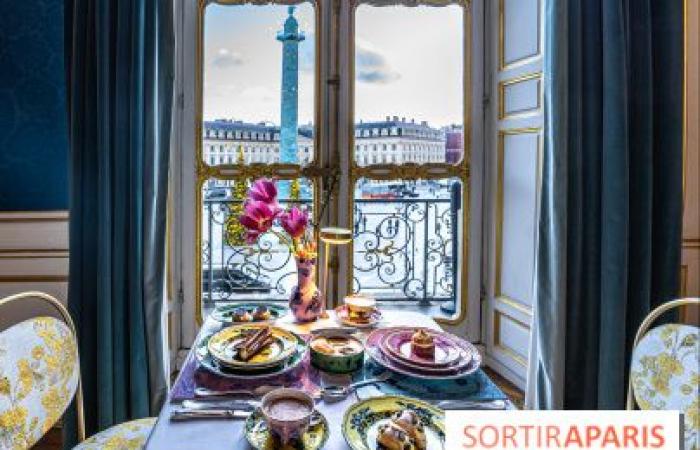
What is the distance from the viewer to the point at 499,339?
8.80 feet

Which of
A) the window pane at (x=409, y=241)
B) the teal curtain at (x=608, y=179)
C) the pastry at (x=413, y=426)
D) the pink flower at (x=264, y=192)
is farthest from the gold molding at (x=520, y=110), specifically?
the pastry at (x=413, y=426)

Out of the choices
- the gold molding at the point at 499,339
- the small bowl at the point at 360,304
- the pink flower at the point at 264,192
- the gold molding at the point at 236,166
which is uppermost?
the gold molding at the point at 236,166

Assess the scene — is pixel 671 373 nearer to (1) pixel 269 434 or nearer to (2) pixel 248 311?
(1) pixel 269 434

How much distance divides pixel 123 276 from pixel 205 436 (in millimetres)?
1218

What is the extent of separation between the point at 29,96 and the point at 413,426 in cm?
210

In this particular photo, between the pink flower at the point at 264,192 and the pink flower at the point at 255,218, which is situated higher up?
the pink flower at the point at 264,192

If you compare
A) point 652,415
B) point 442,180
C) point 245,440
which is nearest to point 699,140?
point 442,180

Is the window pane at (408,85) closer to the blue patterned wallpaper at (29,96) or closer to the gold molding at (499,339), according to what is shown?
the gold molding at (499,339)

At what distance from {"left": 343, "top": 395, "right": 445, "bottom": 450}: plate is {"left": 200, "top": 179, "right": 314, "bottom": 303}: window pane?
170 cm

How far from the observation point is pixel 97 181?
6.17 feet

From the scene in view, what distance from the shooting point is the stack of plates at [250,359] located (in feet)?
3.73

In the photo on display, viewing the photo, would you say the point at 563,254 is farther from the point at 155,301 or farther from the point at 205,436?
the point at 155,301

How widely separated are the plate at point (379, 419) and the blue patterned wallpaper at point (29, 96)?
Result: 183 cm

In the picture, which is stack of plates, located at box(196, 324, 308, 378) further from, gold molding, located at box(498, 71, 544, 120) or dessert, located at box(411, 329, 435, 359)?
gold molding, located at box(498, 71, 544, 120)
